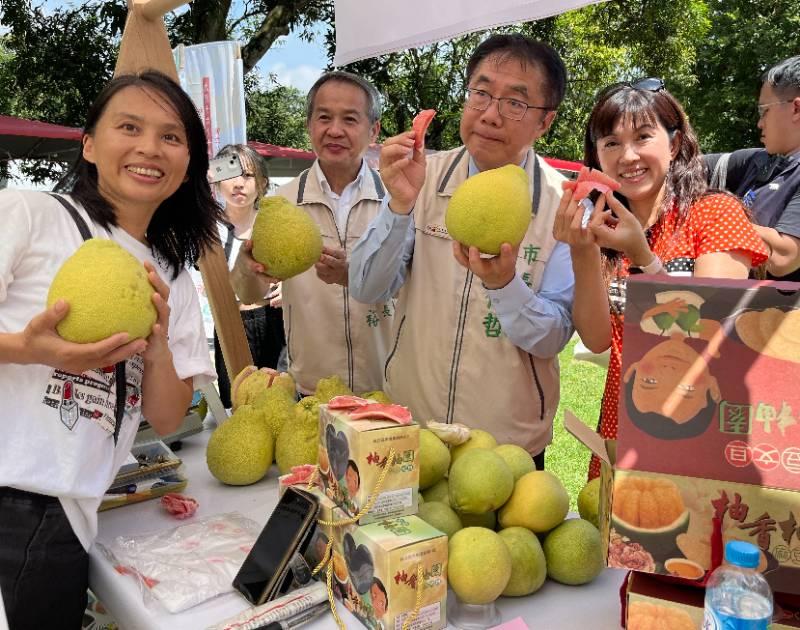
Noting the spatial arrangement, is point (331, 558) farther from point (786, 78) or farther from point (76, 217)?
point (786, 78)

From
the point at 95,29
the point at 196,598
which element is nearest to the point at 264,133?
the point at 95,29

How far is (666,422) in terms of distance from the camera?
1144mm

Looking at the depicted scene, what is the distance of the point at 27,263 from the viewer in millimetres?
1578

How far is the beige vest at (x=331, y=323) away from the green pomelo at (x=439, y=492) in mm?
1395

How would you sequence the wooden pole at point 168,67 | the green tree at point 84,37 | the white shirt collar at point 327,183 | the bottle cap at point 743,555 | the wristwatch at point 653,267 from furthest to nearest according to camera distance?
the green tree at point 84,37 < the white shirt collar at point 327,183 < the wooden pole at point 168,67 < the wristwatch at point 653,267 < the bottle cap at point 743,555

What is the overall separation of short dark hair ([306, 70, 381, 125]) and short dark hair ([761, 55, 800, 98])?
83.8 inches

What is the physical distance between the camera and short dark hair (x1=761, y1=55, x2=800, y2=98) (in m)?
3.38

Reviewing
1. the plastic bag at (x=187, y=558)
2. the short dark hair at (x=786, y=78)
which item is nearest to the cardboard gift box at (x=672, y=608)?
the plastic bag at (x=187, y=558)

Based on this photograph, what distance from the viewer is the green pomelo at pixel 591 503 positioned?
65.6 inches

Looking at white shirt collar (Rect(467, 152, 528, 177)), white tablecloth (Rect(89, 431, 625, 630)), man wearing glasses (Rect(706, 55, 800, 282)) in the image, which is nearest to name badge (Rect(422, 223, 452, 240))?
white shirt collar (Rect(467, 152, 528, 177))

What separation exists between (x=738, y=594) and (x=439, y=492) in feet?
2.39

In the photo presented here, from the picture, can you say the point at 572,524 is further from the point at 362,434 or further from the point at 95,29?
the point at 95,29

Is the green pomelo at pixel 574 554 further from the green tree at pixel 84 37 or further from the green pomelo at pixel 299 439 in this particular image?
the green tree at pixel 84 37

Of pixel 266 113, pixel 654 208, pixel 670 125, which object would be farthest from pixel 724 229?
pixel 266 113
